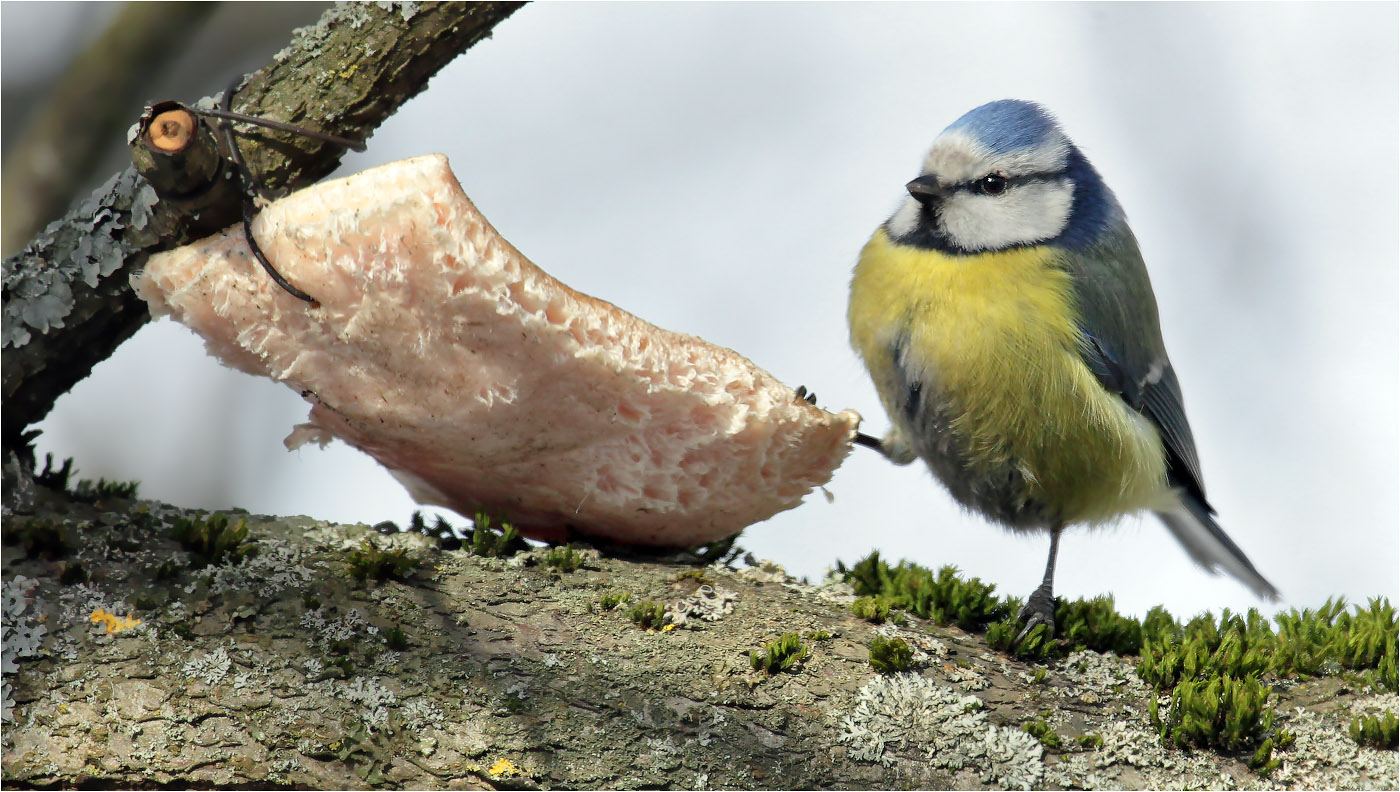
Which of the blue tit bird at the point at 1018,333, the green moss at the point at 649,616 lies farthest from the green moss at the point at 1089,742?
the green moss at the point at 649,616

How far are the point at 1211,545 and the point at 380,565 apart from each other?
218cm

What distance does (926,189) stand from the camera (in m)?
2.29

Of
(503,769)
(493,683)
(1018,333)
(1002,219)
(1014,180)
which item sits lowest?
(503,769)

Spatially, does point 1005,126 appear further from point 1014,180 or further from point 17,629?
point 17,629

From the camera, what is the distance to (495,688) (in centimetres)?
153

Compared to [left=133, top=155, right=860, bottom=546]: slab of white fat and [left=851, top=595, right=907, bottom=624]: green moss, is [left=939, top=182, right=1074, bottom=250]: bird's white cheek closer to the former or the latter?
[left=133, top=155, right=860, bottom=546]: slab of white fat

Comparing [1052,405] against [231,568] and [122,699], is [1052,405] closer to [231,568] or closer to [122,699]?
[231,568]


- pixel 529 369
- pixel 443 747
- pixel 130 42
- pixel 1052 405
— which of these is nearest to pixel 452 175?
pixel 529 369

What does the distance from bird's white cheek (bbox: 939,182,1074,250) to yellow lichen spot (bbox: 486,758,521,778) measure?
59.1 inches

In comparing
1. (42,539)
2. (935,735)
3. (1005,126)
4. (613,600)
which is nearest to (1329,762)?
(935,735)

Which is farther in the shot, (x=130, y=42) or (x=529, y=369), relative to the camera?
(x=130, y=42)

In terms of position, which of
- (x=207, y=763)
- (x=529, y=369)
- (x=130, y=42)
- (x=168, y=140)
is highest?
(x=130, y=42)

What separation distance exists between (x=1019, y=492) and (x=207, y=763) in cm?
176

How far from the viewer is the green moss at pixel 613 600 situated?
68.1 inches
